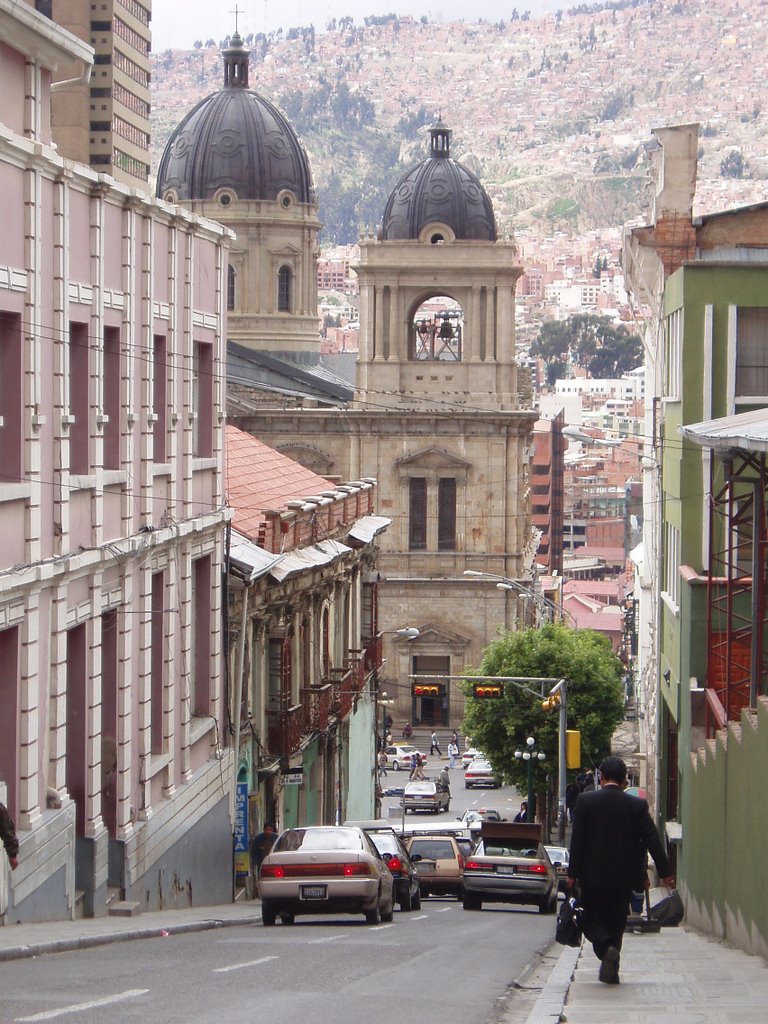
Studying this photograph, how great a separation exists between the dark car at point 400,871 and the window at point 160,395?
17.6 feet

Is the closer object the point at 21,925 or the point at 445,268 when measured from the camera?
the point at 21,925

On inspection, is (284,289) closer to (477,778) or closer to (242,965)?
(477,778)

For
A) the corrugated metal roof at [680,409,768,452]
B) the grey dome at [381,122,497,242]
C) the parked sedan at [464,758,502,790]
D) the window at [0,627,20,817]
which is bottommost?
the parked sedan at [464,758,502,790]

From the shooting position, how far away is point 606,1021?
36.2 feet

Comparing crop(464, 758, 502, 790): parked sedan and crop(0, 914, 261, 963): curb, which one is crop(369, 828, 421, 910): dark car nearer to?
crop(0, 914, 261, 963): curb

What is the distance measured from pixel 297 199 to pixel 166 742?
70.6 meters

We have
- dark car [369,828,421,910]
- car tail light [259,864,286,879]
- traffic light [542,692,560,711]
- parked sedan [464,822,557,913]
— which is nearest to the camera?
car tail light [259,864,286,879]

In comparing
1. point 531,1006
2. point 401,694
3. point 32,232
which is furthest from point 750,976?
point 401,694

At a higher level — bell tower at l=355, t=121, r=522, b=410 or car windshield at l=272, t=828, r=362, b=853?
bell tower at l=355, t=121, r=522, b=410

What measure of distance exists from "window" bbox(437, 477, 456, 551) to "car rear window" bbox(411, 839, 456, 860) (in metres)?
46.5

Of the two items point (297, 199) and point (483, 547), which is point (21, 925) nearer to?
point (483, 547)

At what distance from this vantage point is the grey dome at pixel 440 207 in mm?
79188

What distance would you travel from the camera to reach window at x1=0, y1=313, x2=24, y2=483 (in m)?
16.9

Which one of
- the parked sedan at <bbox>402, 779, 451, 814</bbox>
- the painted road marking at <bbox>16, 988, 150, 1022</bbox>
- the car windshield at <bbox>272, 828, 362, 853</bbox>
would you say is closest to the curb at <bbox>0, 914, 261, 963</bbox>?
the car windshield at <bbox>272, 828, 362, 853</bbox>
